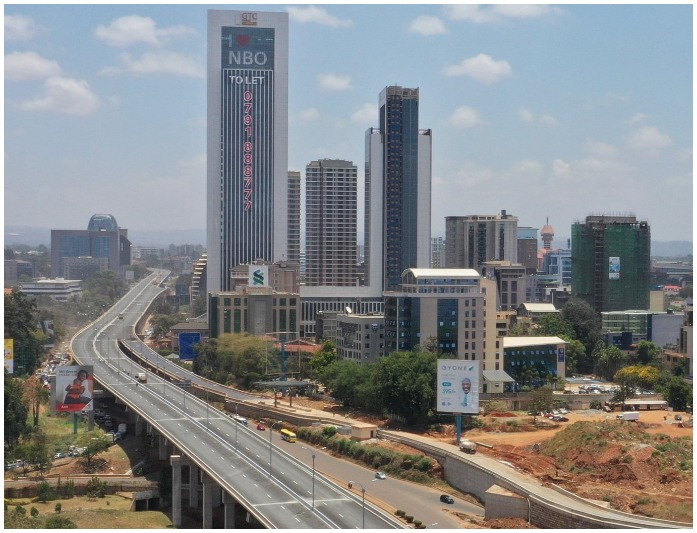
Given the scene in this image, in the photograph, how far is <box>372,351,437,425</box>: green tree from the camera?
148ft

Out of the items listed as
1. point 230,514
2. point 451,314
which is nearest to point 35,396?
point 451,314

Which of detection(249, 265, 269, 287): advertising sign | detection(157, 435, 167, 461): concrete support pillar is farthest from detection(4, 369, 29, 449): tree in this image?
detection(249, 265, 269, 287): advertising sign

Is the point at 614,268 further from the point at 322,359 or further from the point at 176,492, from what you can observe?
the point at 176,492

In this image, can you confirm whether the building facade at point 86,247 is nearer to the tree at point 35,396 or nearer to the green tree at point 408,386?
the tree at point 35,396

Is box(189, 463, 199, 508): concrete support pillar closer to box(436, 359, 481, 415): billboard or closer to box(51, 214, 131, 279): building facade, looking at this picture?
box(436, 359, 481, 415): billboard

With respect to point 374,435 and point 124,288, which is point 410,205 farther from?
point 124,288

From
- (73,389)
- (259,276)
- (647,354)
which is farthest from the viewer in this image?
(259,276)

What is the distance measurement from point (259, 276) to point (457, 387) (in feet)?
114

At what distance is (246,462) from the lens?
123 ft

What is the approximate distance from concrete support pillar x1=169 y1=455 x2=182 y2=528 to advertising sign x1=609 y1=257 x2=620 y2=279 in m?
56.8

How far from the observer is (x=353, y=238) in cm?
10419

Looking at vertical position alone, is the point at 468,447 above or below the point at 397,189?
below

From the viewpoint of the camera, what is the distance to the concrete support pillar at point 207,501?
3566cm

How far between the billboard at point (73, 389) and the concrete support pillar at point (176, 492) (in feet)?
34.9
